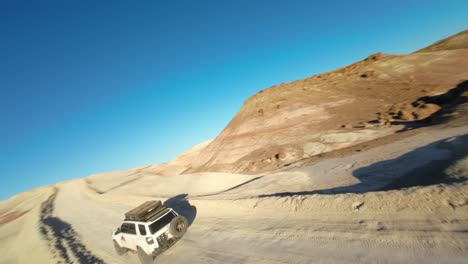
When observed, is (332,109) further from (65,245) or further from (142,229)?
(65,245)

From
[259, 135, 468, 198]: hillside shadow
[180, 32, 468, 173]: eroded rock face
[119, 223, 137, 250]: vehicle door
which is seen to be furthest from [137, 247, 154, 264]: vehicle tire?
[180, 32, 468, 173]: eroded rock face

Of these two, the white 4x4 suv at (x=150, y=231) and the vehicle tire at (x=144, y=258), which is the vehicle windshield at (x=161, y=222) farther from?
the vehicle tire at (x=144, y=258)

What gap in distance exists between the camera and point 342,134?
26531 millimetres

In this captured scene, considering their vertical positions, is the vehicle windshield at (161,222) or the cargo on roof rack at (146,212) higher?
the cargo on roof rack at (146,212)

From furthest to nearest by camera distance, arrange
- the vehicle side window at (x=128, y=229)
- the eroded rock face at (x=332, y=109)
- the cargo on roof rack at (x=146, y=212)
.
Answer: the eroded rock face at (x=332, y=109) < the vehicle side window at (x=128, y=229) < the cargo on roof rack at (x=146, y=212)

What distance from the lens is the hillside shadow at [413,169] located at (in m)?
11.5

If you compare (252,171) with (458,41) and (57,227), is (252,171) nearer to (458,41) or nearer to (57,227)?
(57,227)

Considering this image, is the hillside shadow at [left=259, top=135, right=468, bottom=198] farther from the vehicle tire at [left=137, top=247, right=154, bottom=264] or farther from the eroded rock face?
the vehicle tire at [left=137, top=247, right=154, bottom=264]

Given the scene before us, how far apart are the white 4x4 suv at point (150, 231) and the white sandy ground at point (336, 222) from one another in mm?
744

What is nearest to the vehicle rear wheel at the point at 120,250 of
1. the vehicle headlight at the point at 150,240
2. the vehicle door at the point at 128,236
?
the vehicle door at the point at 128,236

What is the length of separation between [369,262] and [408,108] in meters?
30.1

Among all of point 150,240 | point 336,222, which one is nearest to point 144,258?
point 150,240

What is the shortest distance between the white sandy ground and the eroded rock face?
28.8 ft

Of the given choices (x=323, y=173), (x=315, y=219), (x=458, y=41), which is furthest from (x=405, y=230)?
(x=458, y=41)
